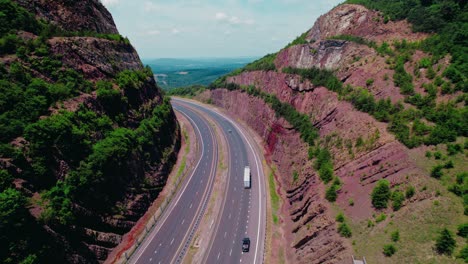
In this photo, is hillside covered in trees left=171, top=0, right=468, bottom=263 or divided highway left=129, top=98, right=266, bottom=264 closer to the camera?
hillside covered in trees left=171, top=0, right=468, bottom=263

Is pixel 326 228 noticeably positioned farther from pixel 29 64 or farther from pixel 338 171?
pixel 29 64

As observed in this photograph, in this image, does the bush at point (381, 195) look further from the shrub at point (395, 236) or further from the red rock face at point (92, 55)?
the red rock face at point (92, 55)

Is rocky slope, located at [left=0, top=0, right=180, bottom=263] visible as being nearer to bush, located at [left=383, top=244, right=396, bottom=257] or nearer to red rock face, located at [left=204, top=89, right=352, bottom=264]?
red rock face, located at [left=204, top=89, right=352, bottom=264]

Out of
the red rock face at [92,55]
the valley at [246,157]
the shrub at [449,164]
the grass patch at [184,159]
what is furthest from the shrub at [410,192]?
the red rock face at [92,55]

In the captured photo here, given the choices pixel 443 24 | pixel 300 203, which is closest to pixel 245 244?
pixel 300 203

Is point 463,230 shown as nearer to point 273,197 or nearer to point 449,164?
point 449,164

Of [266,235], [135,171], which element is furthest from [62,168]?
[266,235]

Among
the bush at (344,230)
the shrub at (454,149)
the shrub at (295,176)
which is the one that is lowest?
the shrub at (295,176)

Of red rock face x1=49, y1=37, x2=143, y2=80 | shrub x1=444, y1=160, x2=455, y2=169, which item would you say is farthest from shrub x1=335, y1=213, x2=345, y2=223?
red rock face x1=49, y1=37, x2=143, y2=80
